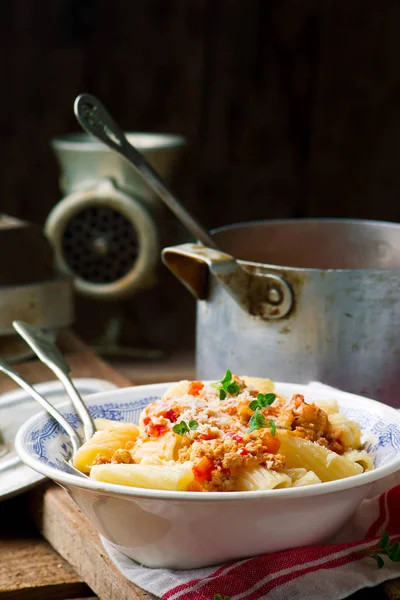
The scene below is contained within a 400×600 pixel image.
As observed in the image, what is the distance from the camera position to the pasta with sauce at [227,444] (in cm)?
81

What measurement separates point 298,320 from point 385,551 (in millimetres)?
347

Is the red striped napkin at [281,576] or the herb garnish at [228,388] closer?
the red striped napkin at [281,576]

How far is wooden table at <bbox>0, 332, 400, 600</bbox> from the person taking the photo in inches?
35.5

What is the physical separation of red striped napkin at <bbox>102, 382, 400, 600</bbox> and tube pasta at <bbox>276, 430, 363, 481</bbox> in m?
0.07

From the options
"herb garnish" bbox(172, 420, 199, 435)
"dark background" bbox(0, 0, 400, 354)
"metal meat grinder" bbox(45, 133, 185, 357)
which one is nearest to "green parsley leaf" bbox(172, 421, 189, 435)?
"herb garnish" bbox(172, 420, 199, 435)

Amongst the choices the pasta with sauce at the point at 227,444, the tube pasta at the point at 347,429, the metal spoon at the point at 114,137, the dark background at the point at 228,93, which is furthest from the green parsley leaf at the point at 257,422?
the dark background at the point at 228,93

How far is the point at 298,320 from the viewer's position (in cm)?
115

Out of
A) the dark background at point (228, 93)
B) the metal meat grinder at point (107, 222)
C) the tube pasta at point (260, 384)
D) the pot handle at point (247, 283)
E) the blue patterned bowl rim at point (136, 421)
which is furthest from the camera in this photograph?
the dark background at point (228, 93)

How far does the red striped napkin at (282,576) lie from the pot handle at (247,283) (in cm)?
34

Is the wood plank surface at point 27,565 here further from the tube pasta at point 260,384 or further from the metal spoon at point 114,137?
the metal spoon at point 114,137

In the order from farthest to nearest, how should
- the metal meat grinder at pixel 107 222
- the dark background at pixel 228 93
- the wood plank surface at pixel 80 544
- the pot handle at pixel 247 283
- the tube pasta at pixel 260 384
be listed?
the dark background at pixel 228 93
the metal meat grinder at pixel 107 222
the pot handle at pixel 247 283
the tube pasta at pixel 260 384
the wood plank surface at pixel 80 544

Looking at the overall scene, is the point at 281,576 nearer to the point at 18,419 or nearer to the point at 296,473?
the point at 296,473

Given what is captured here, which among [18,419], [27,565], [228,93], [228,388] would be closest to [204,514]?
[228,388]

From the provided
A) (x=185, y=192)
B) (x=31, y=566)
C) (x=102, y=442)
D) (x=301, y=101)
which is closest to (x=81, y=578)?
(x=31, y=566)
